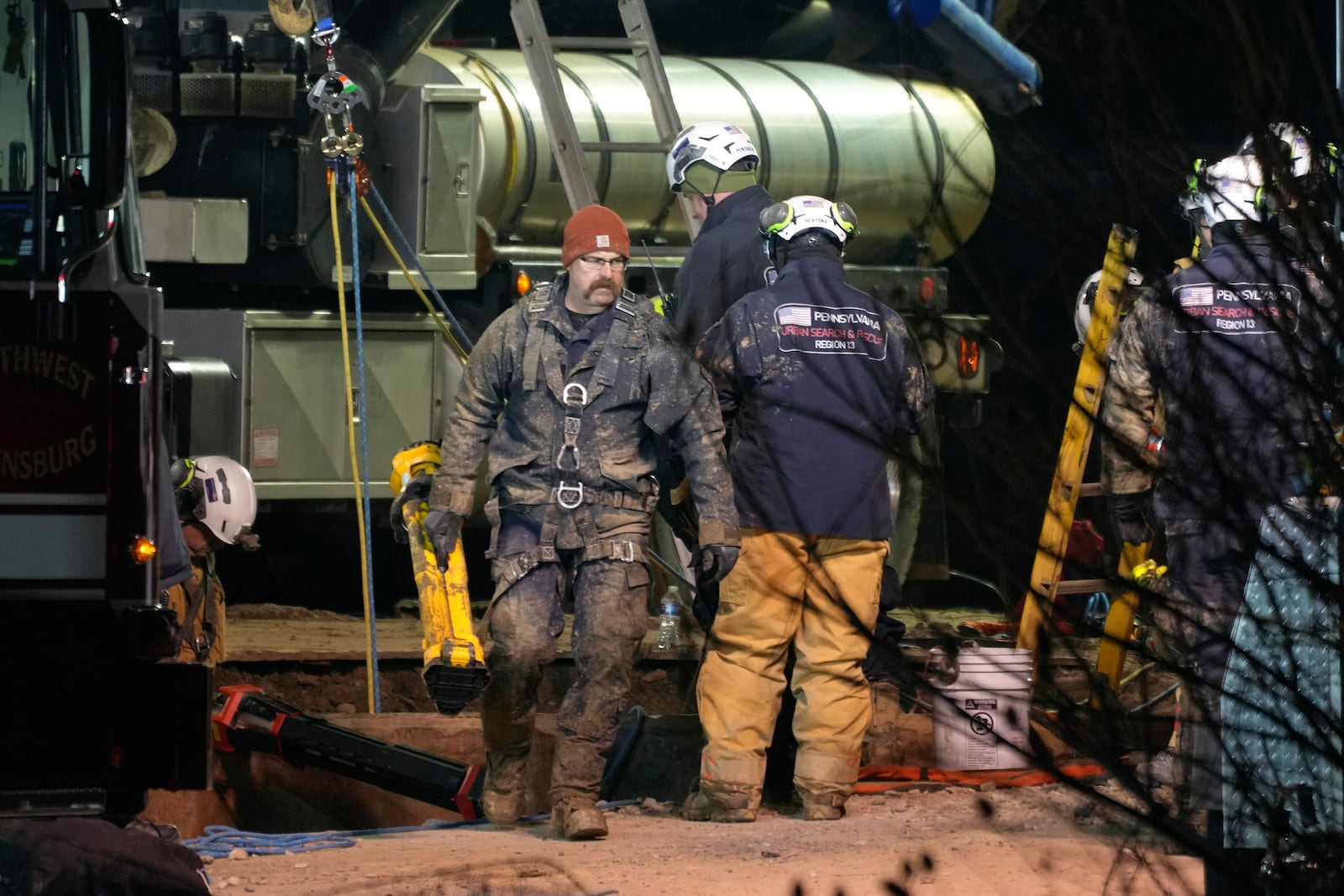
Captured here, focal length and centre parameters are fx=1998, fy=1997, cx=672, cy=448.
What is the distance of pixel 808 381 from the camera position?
6527 millimetres

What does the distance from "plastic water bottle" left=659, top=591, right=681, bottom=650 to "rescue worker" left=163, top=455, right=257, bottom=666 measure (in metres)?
2.40

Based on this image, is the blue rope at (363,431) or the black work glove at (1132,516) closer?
the black work glove at (1132,516)

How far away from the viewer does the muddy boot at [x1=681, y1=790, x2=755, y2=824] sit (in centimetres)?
654

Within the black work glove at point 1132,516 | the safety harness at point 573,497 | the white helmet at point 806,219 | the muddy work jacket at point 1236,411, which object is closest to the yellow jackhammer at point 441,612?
the safety harness at point 573,497

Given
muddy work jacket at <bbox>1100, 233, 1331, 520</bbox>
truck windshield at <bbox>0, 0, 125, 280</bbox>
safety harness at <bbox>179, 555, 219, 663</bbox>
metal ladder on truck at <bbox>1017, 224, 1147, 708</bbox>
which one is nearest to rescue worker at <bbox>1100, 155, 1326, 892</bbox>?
muddy work jacket at <bbox>1100, 233, 1331, 520</bbox>

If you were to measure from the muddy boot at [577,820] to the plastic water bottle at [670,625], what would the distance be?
2623 millimetres

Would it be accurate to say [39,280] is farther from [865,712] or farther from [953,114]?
[953,114]

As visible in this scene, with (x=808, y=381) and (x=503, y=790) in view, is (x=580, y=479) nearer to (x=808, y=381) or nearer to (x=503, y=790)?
(x=808, y=381)

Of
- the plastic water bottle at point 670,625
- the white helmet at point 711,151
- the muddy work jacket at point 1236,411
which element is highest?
the white helmet at point 711,151

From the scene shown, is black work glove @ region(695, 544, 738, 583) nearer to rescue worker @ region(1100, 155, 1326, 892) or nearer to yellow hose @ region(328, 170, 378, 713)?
yellow hose @ region(328, 170, 378, 713)

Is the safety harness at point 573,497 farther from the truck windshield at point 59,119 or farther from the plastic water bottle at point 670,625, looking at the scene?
the plastic water bottle at point 670,625

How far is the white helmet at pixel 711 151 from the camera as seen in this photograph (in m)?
7.58

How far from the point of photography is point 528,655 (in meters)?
6.41

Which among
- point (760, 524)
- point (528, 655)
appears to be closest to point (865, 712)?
point (760, 524)
